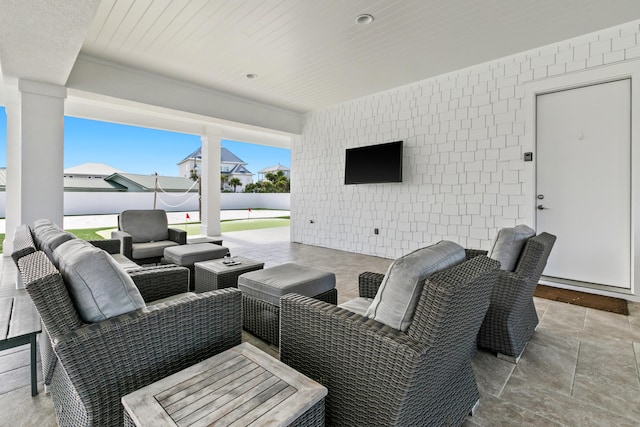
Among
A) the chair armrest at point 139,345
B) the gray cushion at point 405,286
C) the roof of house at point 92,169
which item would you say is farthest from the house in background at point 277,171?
the gray cushion at point 405,286

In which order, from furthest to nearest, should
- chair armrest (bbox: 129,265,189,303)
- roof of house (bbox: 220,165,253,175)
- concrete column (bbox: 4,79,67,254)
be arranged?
roof of house (bbox: 220,165,253,175) → concrete column (bbox: 4,79,67,254) → chair armrest (bbox: 129,265,189,303)

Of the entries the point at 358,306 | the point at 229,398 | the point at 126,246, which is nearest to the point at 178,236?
the point at 126,246

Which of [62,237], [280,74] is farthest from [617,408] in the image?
[280,74]

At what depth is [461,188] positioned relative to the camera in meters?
4.60

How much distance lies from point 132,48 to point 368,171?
3.92 m

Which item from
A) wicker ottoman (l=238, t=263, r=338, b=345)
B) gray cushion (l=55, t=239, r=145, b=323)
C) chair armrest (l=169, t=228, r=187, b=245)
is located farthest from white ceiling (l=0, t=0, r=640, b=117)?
wicker ottoman (l=238, t=263, r=338, b=345)

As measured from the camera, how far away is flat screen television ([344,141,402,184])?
5.20 m

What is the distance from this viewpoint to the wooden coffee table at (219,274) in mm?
2811

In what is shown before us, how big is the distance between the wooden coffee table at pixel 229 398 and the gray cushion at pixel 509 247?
1.80 m

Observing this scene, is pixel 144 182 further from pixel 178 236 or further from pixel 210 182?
pixel 178 236

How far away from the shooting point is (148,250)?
3.92m

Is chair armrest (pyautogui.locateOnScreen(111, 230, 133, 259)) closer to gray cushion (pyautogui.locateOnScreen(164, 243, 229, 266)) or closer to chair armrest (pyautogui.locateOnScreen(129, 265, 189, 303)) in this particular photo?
gray cushion (pyautogui.locateOnScreen(164, 243, 229, 266))

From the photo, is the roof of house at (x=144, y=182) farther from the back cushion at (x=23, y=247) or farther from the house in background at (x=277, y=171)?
the back cushion at (x=23, y=247)

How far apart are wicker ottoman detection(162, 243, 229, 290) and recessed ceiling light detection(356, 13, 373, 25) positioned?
3.06m
